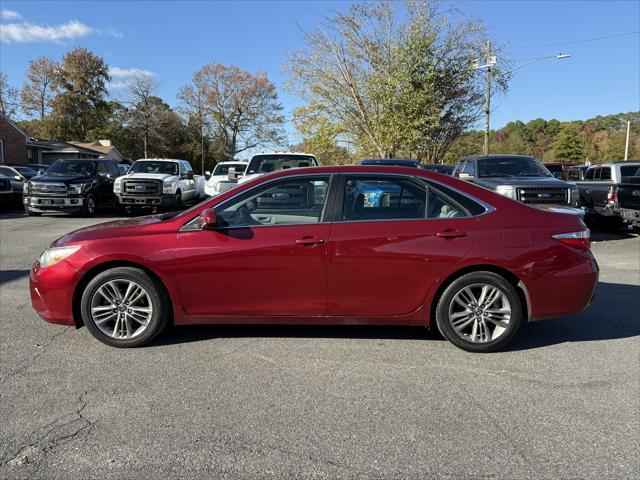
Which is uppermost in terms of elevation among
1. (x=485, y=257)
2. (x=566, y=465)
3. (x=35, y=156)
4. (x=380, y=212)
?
(x=35, y=156)

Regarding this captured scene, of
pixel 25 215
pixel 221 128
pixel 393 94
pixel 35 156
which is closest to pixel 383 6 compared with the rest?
pixel 393 94

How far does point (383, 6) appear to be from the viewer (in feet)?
84.0

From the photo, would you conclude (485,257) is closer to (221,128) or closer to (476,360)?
(476,360)

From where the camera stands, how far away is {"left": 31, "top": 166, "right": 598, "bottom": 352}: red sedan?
4215mm

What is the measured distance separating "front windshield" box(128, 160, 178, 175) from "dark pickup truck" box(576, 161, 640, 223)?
13.0 meters

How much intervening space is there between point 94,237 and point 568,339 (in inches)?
178

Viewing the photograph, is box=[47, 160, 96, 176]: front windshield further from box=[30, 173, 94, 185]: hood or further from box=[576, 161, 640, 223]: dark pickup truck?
box=[576, 161, 640, 223]: dark pickup truck

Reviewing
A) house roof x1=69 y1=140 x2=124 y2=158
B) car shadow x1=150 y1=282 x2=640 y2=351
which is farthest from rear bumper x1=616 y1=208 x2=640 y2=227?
house roof x1=69 y1=140 x2=124 y2=158

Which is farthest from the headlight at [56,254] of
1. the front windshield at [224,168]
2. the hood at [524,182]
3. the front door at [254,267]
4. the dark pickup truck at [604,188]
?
the front windshield at [224,168]

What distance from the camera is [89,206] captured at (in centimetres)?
1619

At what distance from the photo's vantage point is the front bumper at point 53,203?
15.4 m

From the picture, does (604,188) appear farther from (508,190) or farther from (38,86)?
(38,86)

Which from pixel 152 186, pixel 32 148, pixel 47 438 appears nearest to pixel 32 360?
pixel 47 438

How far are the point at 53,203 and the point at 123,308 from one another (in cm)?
1293
